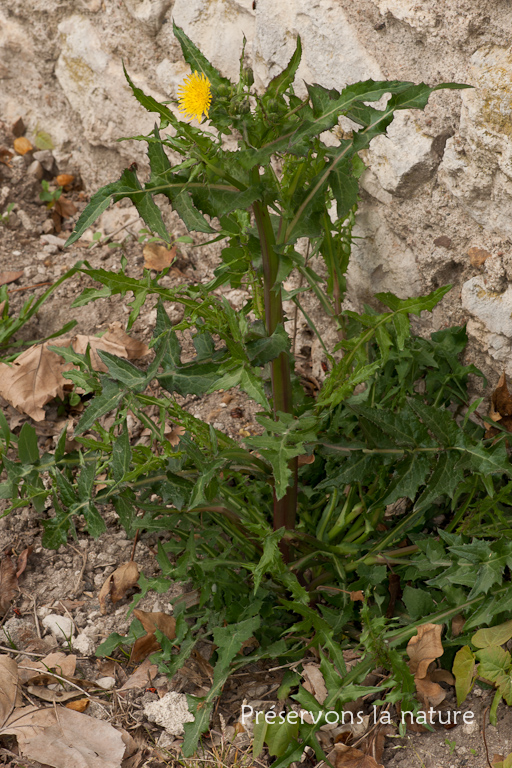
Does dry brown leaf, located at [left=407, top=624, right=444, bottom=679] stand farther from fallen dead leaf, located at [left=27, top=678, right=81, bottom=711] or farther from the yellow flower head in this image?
the yellow flower head

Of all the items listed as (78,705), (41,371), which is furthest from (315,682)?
(41,371)

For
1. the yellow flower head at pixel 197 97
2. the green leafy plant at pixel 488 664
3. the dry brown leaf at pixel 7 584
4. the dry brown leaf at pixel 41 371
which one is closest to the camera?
the yellow flower head at pixel 197 97

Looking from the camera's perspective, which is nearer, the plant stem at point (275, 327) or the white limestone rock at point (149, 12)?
the plant stem at point (275, 327)

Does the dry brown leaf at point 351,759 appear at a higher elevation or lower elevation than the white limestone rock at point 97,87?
lower

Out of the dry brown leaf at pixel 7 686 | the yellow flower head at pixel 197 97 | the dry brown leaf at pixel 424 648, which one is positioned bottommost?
the dry brown leaf at pixel 7 686

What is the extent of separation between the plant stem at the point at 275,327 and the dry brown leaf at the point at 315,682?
30cm

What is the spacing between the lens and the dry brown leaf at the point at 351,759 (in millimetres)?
1595

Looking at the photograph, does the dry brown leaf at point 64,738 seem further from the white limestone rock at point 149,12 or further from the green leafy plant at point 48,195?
the white limestone rock at point 149,12

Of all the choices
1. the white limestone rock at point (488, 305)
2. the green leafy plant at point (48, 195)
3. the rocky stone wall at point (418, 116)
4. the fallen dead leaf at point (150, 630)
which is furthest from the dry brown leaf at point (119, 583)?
the green leafy plant at point (48, 195)

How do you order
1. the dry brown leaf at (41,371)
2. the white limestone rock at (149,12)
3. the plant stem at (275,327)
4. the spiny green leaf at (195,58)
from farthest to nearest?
the white limestone rock at (149,12)
the dry brown leaf at (41,371)
the plant stem at (275,327)
the spiny green leaf at (195,58)

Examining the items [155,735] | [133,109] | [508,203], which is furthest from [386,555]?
[133,109]

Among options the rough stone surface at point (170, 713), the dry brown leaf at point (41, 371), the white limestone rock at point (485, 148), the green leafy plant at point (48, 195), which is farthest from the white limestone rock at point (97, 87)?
the rough stone surface at point (170, 713)

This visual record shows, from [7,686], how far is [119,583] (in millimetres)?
408

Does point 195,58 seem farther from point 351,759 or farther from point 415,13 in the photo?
point 351,759
